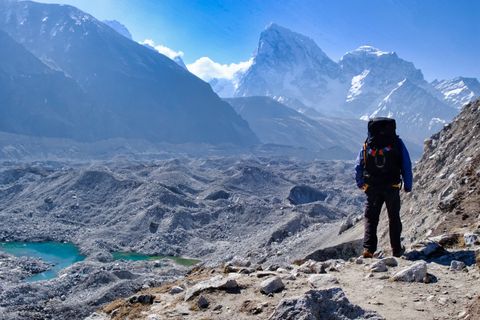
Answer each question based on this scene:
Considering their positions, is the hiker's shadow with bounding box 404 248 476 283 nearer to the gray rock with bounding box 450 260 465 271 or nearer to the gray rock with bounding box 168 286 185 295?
the gray rock with bounding box 450 260 465 271

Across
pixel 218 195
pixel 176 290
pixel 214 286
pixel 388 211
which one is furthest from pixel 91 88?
pixel 214 286

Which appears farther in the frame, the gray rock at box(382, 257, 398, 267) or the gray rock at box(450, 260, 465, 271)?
the gray rock at box(382, 257, 398, 267)

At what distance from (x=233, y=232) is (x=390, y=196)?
38677 millimetres

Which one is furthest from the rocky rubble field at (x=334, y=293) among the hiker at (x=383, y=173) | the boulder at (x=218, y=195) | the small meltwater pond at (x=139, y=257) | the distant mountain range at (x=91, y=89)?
the distant mountain range at (x=91, y=89)

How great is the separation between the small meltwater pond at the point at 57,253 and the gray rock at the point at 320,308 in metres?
32.4

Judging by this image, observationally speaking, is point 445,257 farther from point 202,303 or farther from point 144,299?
point 144,299

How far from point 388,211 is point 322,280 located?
2264 mm

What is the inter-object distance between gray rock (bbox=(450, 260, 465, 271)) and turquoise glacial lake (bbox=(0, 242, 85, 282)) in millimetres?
32359

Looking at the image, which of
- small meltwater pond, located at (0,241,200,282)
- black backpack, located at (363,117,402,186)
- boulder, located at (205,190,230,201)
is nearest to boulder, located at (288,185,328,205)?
boulder, located at (205,190,230,201)

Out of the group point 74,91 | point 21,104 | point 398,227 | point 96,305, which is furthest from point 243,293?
point 74,91

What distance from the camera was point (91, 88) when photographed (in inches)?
6344

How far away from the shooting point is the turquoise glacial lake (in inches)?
1467

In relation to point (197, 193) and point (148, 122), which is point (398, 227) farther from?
point (148, 122)

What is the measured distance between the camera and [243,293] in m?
5.69
